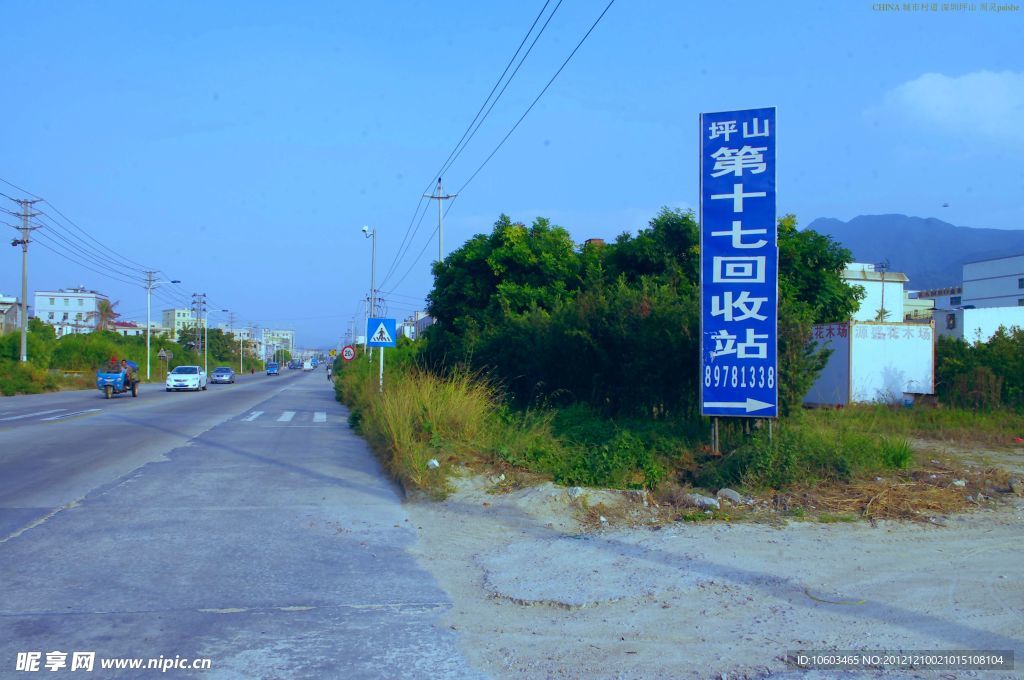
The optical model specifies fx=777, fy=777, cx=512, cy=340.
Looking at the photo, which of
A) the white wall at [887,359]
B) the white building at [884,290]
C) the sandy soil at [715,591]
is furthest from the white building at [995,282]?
the sandy soil at [715,591]

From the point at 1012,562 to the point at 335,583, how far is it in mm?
5943

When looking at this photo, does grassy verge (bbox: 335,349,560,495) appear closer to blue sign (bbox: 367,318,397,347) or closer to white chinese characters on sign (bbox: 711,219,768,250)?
white chinese characters on sign (bbox: 711,219,768,250)

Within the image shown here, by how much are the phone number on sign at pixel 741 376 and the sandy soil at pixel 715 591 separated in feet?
7.86

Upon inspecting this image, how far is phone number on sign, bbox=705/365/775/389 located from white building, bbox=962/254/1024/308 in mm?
67126

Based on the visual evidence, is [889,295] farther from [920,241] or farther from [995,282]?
[920,241]

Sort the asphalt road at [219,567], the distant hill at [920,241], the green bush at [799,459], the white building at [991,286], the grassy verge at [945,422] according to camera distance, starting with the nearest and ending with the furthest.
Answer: the asphalt road at [219,567] → the green bush at [799,459] → the grassy verge at [945,422] → the white building at [991,286] → the distant hill at [920,241]

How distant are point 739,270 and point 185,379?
4019 centimetres

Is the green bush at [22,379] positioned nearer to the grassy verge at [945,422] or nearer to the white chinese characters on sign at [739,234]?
the grassy verge at [945,422]

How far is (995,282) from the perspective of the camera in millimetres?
70250

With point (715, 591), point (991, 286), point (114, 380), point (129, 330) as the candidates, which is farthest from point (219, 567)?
point (129, 330)

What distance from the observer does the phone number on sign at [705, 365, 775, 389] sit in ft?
33.7

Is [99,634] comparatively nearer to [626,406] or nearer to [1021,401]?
[626,406]

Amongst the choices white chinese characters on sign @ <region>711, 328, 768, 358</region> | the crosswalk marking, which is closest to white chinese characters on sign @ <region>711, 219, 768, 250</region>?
white chinese characters on sign @ <region>711, 328, 768, 358</region>

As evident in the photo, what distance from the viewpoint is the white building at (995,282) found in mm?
67375
